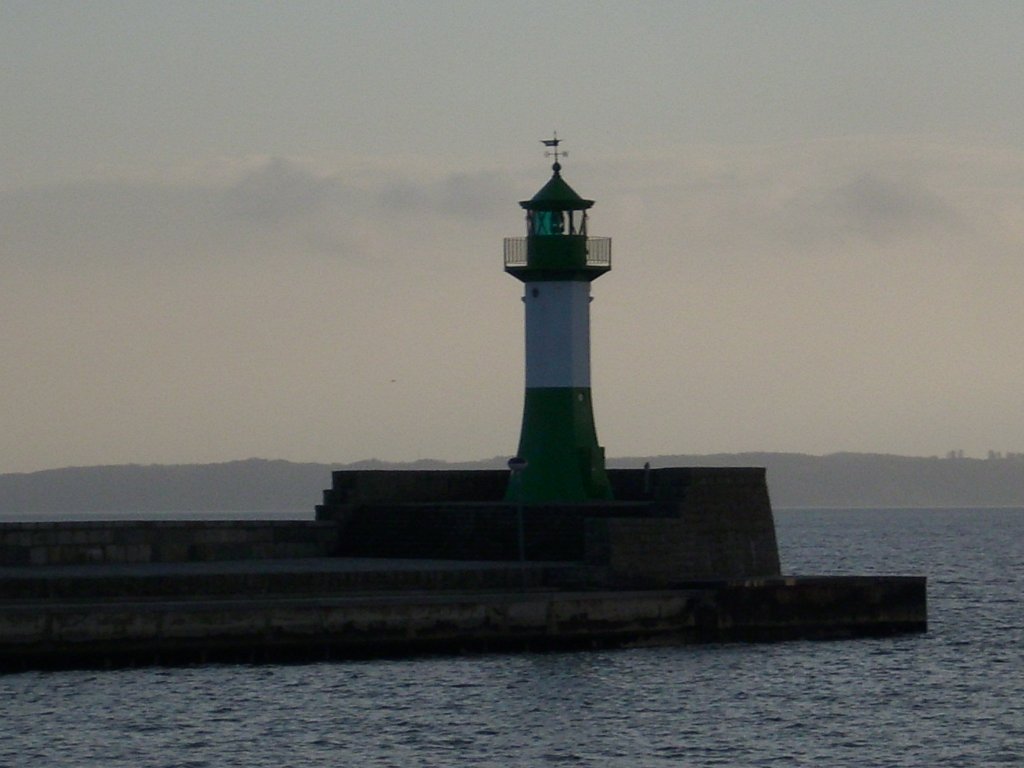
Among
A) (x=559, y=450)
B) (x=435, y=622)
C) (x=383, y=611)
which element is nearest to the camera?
(x=383, y=611)

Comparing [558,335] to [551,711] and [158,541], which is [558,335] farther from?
[551,711]

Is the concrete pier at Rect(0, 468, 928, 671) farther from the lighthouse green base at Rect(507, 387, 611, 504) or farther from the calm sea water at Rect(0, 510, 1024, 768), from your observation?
the lighthouse green base at Rect(507, 387, 611, 504)

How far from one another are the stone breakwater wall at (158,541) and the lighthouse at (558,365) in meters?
4.54

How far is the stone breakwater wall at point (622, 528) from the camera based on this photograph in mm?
39656

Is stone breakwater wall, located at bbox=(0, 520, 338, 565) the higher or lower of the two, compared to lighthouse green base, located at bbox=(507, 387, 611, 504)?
lower

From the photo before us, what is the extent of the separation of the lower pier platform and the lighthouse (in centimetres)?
291

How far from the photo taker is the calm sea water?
28.5 metres

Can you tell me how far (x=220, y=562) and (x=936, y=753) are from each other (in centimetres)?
1832

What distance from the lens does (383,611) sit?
35.4 meters

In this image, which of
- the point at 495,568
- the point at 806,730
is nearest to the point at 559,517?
the point at 495,568

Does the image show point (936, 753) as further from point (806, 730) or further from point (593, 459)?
point (593, 459)

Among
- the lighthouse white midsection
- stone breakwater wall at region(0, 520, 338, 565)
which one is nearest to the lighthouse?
the lighthouse white midsection

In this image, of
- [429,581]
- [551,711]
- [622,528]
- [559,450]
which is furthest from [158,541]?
[551,711]

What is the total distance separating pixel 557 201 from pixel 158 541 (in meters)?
10.3
